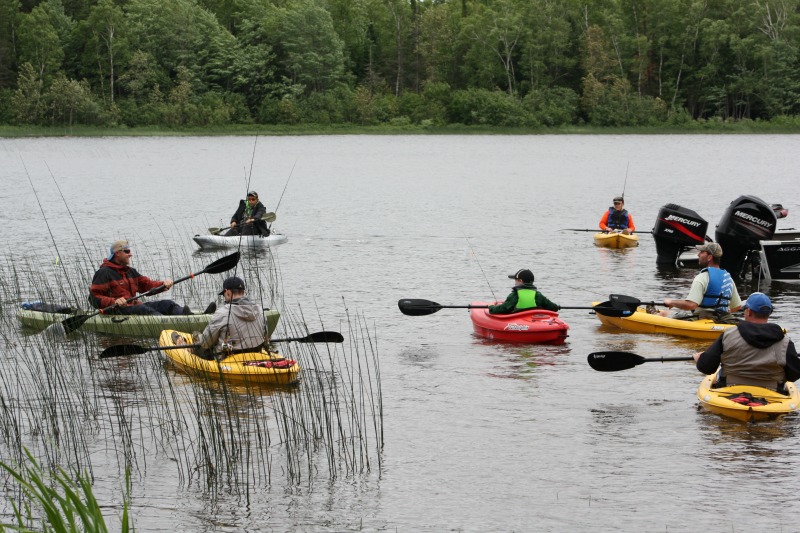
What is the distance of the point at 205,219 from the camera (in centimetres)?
3528

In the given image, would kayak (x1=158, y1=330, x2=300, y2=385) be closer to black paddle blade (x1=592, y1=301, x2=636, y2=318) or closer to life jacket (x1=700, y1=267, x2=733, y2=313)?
black paddle blade (x1=592, y1=301, x2=636, y2=318)

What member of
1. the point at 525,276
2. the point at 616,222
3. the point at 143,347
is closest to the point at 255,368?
the point at 143,347

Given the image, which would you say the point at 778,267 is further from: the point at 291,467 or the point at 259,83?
the point at 259,83

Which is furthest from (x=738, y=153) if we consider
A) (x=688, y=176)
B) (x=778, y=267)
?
(x=778, y=267)

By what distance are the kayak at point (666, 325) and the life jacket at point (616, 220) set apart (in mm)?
10668

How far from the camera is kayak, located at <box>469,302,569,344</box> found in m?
15.3

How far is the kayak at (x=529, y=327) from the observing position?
15.3 metres

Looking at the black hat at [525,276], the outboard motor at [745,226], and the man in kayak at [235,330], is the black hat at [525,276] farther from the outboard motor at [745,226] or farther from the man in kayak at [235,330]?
the outboard motor at [745,226]

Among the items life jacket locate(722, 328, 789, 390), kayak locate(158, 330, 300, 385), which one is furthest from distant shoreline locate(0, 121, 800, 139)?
life jacket locate(722, 328, 789, 390)

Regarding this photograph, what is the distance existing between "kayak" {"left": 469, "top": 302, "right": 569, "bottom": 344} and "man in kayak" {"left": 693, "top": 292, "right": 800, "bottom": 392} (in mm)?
4084

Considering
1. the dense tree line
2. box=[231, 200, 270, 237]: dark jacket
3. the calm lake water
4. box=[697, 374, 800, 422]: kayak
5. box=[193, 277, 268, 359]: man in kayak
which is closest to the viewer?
the calm lake water

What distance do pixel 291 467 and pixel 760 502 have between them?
3.95 metres

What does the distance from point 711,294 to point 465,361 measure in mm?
3275

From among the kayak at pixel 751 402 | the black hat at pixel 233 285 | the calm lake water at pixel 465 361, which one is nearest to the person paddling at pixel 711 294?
the calm lake water at pixel 465 361
